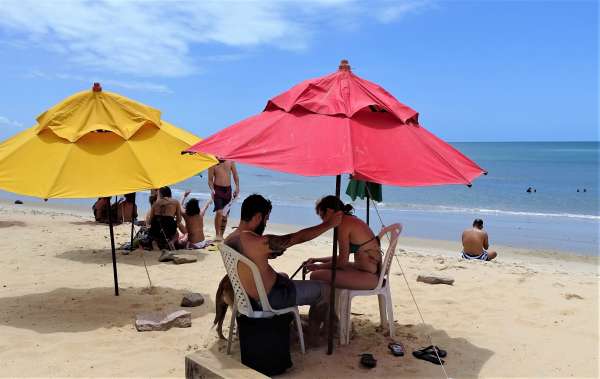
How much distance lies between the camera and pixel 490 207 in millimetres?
21922

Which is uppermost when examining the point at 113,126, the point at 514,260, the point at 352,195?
the point at 113,126

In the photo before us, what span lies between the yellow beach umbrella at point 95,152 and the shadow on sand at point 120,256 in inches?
111

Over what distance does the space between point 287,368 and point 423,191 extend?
954 inches

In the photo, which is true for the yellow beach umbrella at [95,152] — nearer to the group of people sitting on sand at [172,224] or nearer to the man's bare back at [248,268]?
the man's bare back at [248,268]

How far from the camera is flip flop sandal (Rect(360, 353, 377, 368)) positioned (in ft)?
12.9

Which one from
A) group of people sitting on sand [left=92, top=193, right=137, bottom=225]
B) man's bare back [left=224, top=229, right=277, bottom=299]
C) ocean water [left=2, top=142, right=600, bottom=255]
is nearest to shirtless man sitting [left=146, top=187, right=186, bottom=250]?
group of people sitting on sand [left=92, top=193, right=137, bottom=225]

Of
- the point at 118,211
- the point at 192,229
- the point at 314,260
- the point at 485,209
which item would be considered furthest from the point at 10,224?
the point at 485,209

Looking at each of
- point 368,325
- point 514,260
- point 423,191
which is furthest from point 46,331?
point 423,191

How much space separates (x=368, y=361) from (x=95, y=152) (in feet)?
9.78

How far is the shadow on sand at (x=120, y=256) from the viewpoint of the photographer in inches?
298

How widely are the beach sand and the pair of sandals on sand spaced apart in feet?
0.19

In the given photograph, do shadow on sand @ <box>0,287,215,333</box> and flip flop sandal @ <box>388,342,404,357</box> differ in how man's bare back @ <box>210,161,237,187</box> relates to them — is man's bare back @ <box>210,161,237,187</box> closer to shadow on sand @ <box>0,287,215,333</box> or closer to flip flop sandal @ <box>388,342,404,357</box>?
shadow on sand @ <box>0,287,215,333</box>

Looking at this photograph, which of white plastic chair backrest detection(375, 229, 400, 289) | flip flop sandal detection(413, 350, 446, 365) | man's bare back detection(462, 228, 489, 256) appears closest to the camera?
flip flop sandal detection(413, 350, 446, 365)

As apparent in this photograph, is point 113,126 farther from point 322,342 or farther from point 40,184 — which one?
point 322,342
